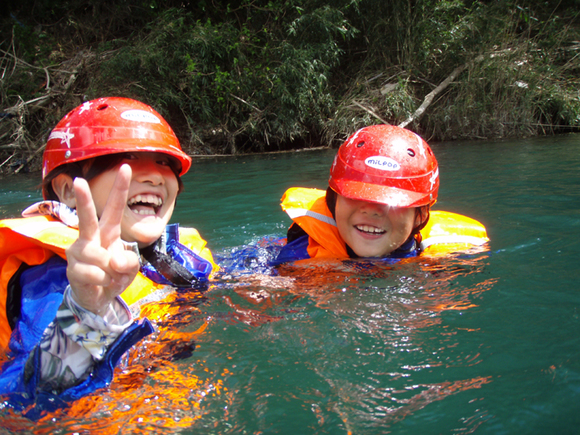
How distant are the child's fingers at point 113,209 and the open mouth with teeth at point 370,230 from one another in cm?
211

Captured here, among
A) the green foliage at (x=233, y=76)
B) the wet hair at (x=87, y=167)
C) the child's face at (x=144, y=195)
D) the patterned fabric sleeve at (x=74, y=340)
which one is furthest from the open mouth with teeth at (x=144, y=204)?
the green foliage at (x=233, y=76)

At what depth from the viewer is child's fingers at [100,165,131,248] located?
1.41 meters

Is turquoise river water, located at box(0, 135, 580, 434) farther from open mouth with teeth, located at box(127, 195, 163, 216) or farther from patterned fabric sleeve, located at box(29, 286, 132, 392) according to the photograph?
open mouth with teeth, located at box(127, 195, 163, 216)

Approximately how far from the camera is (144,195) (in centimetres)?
237

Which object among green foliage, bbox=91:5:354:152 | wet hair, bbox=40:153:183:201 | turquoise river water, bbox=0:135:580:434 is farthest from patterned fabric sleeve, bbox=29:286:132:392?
green foliage, bbox=91:5:354:152

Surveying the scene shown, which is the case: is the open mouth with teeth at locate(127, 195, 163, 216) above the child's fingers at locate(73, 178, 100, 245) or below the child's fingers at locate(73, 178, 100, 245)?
below

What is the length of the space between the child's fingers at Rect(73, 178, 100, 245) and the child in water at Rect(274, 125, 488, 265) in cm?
199

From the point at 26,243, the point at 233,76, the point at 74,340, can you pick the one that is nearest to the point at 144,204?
the point at 26,243

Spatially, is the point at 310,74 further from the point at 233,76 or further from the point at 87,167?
the point at 87,167

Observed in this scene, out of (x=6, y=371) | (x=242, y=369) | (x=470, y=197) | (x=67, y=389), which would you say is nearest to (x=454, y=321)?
(x=242, y=369)

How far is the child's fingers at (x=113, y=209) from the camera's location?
1.41 metres

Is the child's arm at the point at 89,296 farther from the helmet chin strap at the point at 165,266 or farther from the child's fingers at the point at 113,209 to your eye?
the helmet chin strap at the point at 165,266

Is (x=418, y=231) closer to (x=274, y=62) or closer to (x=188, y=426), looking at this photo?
(x=188, y=426)

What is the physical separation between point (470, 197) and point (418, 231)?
92.5 inches
